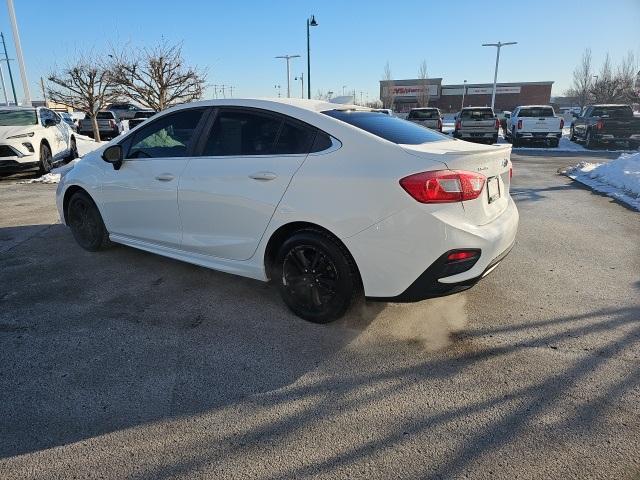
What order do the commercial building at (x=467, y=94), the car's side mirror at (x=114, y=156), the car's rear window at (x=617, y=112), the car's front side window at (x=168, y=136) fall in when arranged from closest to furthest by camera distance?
the car's front side window at (x=168, y=136)
the car's side mirror at (x=114, y=156)
the car's rear window at (x=617, y=112)
the commercial building at (x=467, y=94)

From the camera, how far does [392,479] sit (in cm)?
199

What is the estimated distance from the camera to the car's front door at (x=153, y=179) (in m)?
3.89

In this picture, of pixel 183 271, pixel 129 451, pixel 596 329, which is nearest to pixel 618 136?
pixel 596 329

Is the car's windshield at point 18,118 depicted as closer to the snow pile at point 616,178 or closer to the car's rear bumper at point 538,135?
the snow pile at point 616,178

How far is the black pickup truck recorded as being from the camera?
17797mm

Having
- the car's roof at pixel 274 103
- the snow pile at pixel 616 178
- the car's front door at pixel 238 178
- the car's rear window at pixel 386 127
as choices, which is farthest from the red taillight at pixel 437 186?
the snow pile at pixel 616 178

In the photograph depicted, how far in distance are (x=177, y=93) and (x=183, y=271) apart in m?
22.1

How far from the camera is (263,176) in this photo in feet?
10.8

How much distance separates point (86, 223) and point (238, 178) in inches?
101

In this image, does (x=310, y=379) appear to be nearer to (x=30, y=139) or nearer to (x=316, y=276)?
(x=316, y=276)

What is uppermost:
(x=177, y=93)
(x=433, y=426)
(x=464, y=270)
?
(x=177, y=93)

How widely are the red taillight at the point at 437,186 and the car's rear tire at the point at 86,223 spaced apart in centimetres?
358

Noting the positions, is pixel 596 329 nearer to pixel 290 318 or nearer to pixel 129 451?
pixel 290 318

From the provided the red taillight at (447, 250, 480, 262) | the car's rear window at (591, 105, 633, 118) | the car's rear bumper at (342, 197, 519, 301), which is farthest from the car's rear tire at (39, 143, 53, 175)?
the car's rear window at (591, 105, 633, 118)
